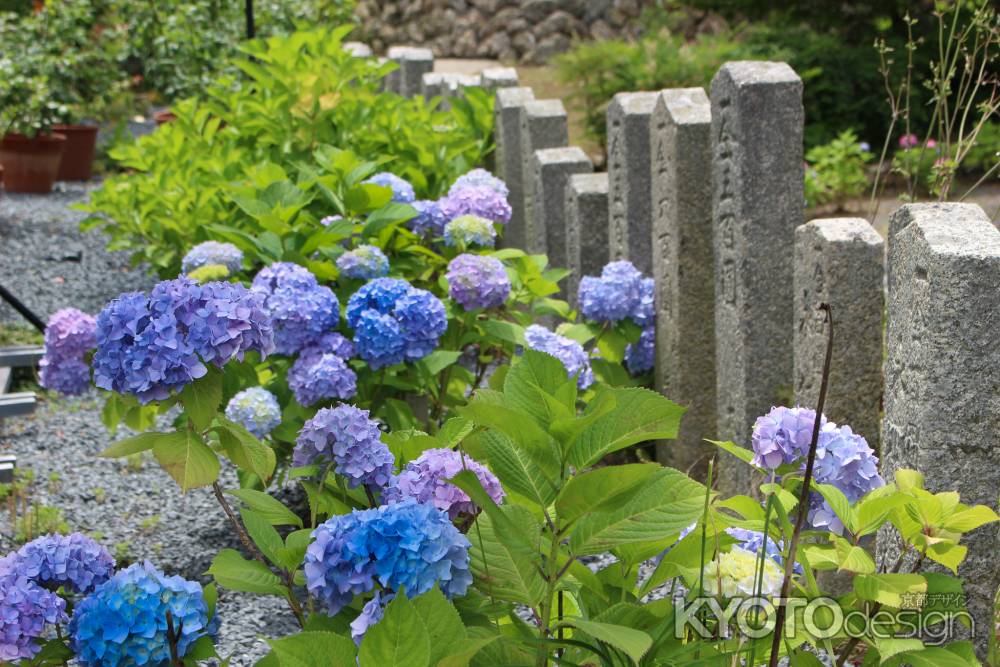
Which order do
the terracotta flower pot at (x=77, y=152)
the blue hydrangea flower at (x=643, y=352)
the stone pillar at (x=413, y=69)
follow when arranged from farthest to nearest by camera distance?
the terracotta flower pot at (x=77, y=152), the stone pillar at (x=413, y=69), the blue hydrangea flower at (x=643, y=352)

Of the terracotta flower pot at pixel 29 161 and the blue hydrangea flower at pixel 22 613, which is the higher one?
the blue hydrangea flower at pixel 22 613

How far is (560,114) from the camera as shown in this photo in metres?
4.44

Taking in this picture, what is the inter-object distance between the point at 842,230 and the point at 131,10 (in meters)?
8.05

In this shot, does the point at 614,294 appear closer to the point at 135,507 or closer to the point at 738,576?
the point at 135,507

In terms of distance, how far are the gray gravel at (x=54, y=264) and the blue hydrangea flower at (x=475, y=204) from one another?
8.34ft

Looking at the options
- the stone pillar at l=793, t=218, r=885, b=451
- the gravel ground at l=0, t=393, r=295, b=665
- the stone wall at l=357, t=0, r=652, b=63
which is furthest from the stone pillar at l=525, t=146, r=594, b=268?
the stone wall at l=357, t=0, r=652, b=63

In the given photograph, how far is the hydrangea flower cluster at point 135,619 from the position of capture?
145cm

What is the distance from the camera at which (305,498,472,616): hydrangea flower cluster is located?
1.30 metres

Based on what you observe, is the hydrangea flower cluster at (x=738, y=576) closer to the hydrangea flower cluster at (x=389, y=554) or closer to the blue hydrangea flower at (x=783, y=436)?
the blue hydrangea flower at (x=783, y=436)

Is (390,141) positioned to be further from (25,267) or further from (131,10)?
(131,10)

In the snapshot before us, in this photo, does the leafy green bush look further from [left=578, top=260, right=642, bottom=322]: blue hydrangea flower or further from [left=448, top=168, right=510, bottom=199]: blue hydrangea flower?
[left=578, top=260, right=642, bottom=322]: blue hydrangea flower

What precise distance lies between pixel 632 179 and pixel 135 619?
7.89ft

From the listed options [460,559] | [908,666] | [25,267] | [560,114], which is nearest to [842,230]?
[908,666]

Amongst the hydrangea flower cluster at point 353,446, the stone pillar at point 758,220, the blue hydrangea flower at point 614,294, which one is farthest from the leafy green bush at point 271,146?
the hydrangea flower cluster at point 353,446
